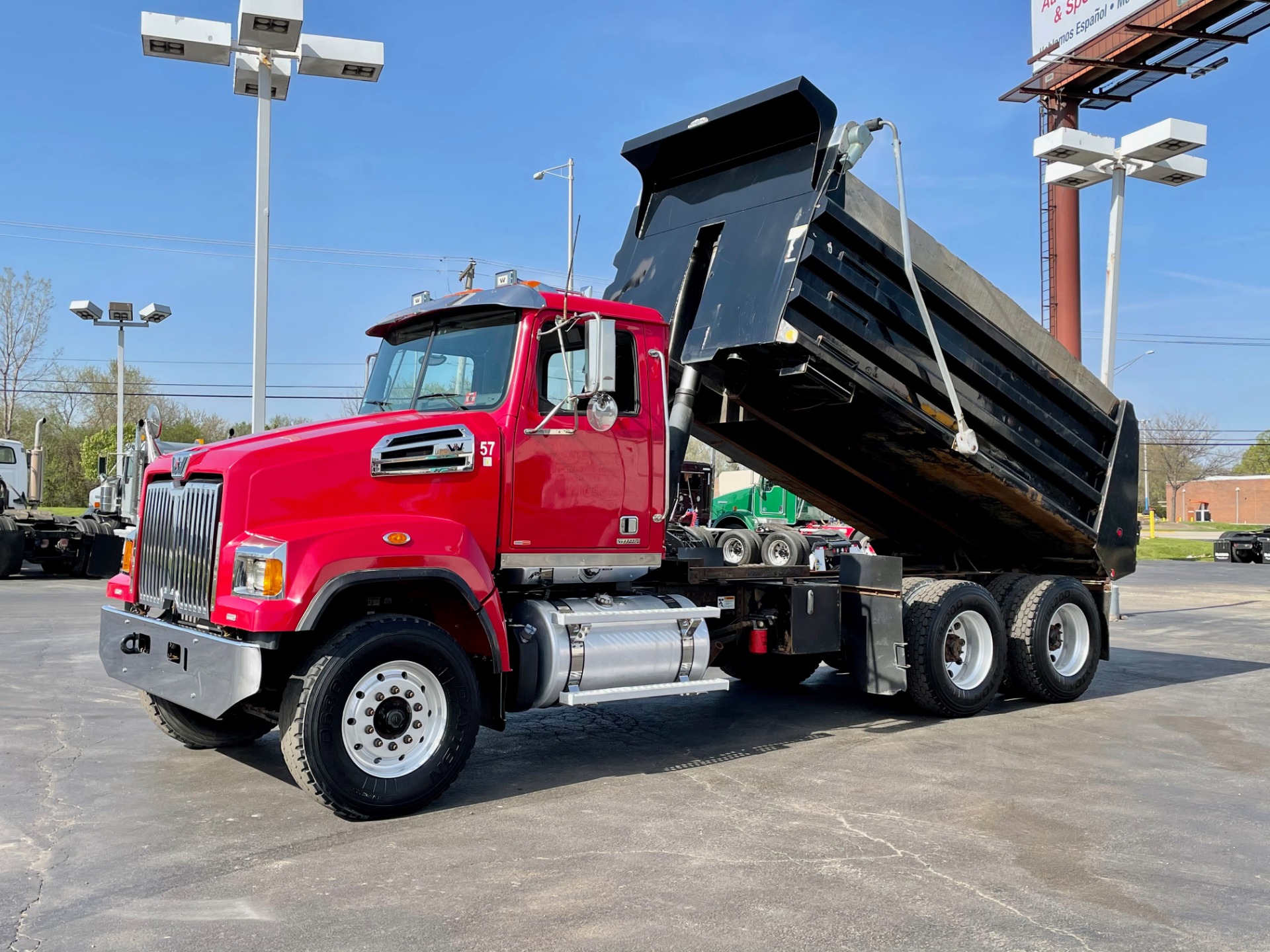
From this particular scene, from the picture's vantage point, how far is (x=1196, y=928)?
13.8 ft

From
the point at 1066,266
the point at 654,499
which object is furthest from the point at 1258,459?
the point at 654,499

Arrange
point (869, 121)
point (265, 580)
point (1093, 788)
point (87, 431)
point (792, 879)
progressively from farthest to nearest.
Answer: point (87, 431)
point (869, 121)
point (1093, 788)
point (265, 580)
point (792, 879)

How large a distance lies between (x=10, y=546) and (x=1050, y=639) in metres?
19.1

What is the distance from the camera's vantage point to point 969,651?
353 inches

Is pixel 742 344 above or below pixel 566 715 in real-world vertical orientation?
above

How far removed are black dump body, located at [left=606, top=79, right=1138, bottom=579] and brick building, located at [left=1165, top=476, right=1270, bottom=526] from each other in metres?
85.0

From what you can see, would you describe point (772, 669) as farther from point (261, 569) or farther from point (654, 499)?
point (261, 569)

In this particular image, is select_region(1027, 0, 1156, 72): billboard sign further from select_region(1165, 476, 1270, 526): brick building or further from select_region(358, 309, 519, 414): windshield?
select_region(1165, 476, 1270, 526): brick building

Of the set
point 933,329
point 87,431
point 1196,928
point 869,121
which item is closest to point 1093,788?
point 1196,928

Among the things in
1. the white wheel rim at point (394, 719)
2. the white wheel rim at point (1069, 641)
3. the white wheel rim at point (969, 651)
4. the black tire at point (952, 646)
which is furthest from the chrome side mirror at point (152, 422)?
the white wheel rim at point (1069, 641)

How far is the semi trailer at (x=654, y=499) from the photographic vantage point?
18.6 feet

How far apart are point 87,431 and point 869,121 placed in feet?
170

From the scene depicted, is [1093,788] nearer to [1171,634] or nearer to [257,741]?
[257,741]

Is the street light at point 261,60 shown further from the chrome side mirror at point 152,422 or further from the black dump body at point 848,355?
the black dump body at point 848,355
